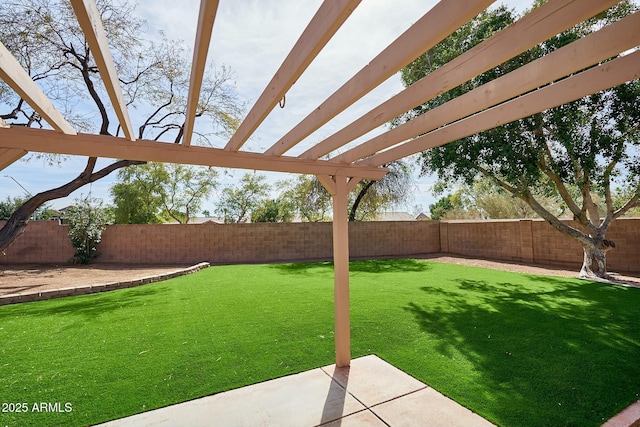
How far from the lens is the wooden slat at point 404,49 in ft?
3.84

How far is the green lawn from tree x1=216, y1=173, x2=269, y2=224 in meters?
13.7

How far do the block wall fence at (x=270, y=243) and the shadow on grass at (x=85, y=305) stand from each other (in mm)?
4936

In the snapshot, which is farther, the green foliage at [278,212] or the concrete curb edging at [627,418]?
the green foliage at [278,212]

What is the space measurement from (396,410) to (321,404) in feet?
1.83

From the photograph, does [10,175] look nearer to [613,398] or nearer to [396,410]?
[396,410]

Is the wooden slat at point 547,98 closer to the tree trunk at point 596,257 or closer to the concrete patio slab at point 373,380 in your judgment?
the concrete patio slab at point 373,380

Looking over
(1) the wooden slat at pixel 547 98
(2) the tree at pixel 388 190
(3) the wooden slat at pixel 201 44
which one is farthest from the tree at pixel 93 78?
(2) the tree at pixel 388 190

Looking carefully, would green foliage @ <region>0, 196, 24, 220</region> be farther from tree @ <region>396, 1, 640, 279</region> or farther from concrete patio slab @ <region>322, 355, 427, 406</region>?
concrete patio slab @ <region>322, 355, 427, 406</region>

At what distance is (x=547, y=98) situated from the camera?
6.19 feet

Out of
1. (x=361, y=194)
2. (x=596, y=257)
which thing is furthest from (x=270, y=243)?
(x=596, y=257)

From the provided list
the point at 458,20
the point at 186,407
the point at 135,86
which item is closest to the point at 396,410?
the point at 186,407

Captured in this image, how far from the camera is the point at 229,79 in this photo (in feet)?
26.2

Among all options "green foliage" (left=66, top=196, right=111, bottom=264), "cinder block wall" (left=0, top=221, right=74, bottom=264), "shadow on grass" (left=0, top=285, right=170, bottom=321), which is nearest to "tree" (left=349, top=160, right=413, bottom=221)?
"shadow on grass" (left=0, top=285, right=170, bottom=321)

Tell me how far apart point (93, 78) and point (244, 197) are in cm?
1229
